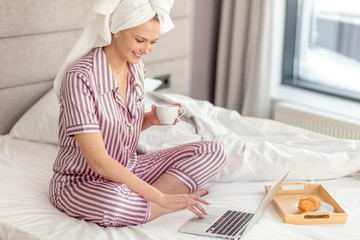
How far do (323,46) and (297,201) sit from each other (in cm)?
205

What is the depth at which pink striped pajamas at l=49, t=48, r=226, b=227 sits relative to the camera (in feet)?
6.13

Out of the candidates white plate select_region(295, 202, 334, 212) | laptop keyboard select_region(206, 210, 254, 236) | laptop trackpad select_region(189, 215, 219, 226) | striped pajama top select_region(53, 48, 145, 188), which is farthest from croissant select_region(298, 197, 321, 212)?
striped pajama top select_region(53, 48, 145, 188)

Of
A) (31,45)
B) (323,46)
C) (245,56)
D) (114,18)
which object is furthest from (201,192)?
(323,46)

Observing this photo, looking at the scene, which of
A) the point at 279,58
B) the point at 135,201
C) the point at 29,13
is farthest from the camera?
the point at 279,58

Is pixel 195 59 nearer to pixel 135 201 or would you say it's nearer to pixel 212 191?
pixel 212 191

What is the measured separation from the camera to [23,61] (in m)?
2.72

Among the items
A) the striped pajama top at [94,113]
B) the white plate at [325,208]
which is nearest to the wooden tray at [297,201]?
the white plate at [325,208]

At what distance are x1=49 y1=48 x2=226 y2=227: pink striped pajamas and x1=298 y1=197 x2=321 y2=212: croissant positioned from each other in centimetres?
38

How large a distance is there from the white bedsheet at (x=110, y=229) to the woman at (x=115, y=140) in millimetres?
63

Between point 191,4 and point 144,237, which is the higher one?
point 191,4

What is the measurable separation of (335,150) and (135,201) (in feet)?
3.26

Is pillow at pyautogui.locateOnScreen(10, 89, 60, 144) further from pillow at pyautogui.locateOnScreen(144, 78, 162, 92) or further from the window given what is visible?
the window

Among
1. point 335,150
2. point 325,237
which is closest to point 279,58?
point 335,150

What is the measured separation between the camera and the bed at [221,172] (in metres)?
1.83
